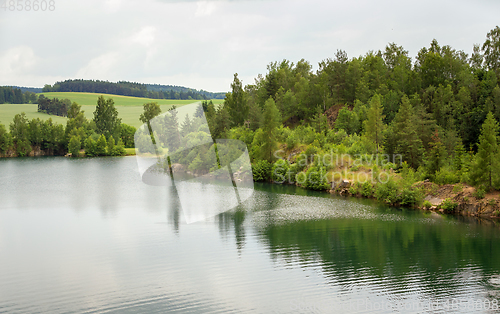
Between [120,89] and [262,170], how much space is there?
446ft

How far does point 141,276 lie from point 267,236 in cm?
942

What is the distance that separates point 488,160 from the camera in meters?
31.2

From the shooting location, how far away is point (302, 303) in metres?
16.7

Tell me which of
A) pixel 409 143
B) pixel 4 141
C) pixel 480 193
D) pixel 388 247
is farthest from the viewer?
pixel 4 141

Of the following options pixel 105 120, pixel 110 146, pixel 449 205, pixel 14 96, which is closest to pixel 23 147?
pixel 110 146

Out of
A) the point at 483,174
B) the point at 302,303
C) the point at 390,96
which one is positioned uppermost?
the point at 390,96

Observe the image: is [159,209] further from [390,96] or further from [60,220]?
[390,96]

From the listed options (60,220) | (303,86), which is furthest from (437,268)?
(303,86)

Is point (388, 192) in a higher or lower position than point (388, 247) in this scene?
higher

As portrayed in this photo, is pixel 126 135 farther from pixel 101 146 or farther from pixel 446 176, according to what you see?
pixel 446 176

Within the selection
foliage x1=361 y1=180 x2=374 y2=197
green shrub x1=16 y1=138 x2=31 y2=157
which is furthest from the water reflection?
green shrub x1=16 y1=138 x2=31 y2=157

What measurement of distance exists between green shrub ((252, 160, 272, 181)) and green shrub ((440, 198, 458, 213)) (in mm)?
24067

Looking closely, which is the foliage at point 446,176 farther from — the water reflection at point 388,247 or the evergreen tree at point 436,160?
the water reflection at point 388,247

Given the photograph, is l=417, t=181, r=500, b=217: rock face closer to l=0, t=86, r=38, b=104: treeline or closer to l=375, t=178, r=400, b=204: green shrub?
l=375, t=178, r=400, b=204: green shrub
